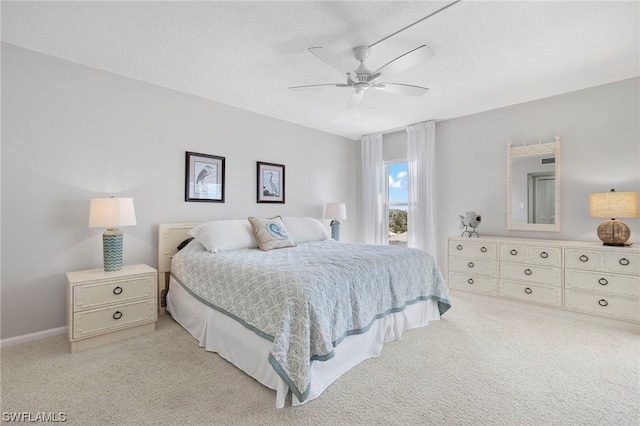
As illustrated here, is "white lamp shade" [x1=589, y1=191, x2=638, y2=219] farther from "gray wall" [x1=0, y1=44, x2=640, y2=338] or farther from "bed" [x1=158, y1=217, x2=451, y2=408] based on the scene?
"bed" [x1=158, y1=217, x2=451, y2=408]

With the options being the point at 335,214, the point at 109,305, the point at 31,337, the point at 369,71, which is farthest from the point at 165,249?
the point at 369,71

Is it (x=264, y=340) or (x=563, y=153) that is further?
(x=563, y=153)

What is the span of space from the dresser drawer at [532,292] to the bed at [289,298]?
102 cm

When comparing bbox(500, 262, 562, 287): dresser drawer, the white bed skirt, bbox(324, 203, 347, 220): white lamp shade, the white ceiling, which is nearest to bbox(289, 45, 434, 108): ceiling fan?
the white ceiling

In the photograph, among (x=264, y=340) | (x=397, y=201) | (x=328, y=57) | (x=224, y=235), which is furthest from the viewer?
(x=397, y=201)

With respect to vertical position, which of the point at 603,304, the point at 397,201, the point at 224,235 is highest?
the point at 397,201

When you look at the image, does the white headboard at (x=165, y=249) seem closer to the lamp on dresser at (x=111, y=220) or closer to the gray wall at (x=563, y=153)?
the lamp on dresser at (x=111, y=220)

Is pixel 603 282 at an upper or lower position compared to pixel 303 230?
lower

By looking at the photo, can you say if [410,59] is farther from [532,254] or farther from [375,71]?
[532,254]

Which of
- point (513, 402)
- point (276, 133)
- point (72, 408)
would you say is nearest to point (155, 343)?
point (72, 408)

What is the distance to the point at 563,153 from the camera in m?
3.54

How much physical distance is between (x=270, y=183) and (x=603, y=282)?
Answer: 158 inches

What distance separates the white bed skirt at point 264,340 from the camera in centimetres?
190

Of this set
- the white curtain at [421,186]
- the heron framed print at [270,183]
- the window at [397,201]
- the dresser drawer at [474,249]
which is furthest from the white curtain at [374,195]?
the heron framed print at [270,183]
